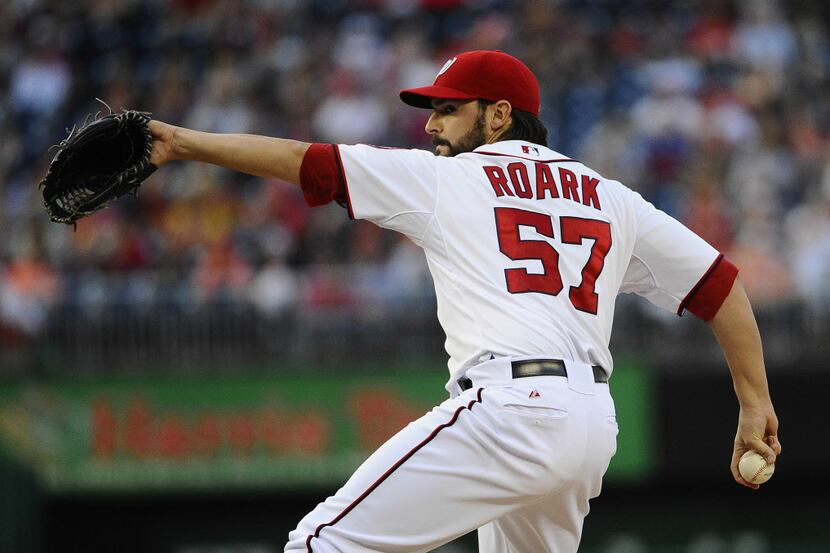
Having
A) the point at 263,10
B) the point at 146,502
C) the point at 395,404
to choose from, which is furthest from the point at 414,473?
the point at 263,10

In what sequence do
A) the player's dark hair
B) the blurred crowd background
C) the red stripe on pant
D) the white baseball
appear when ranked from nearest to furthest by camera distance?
the red stripe on pant → the white baseball → the player's dark hair → the blurred crowd background

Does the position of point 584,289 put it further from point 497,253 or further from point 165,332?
point 165,332

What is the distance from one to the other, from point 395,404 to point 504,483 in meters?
6.13

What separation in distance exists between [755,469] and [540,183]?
113cm

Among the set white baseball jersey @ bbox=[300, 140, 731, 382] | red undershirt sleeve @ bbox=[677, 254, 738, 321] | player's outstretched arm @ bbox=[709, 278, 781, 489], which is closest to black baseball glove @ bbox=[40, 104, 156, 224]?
white baseball jersey @ bbox=[300, 140, 731, 382]

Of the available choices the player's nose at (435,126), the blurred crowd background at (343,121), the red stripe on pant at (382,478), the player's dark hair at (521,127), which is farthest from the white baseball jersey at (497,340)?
the blurred crowd background at (343,121)

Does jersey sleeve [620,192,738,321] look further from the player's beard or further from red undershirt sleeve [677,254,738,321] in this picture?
the player's beard

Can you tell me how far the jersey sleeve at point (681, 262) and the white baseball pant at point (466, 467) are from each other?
2.01 ft

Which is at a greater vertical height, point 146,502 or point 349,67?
point 349,67

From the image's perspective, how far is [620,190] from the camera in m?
4.43

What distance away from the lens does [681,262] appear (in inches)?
177

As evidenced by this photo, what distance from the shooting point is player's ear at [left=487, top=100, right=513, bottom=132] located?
446cm

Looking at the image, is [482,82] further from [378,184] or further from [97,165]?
[97,165]

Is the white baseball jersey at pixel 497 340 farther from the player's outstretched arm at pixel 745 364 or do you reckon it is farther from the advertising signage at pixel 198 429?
the advertising signage at pixel 198 429
